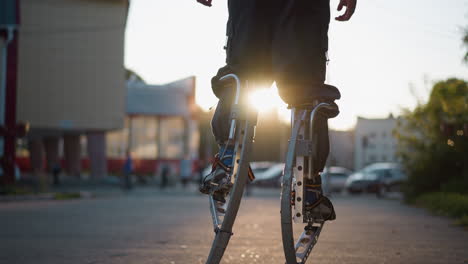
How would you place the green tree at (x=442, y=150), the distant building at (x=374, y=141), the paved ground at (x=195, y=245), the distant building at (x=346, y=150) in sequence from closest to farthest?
the paved ground at (x=195, y=245) → the green tree at (x=442, y=150) → the distant building at (x=374, y=141) → the distant building at (x=346, y=150)

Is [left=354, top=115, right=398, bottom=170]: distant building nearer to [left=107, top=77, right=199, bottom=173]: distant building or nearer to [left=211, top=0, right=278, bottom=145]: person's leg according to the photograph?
[left=107, top=77, right=199, bottom=173]: distant building

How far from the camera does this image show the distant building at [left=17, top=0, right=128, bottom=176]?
134 ft

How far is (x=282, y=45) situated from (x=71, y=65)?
131 feet

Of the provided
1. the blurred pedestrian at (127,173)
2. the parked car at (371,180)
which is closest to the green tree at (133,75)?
the parked car at (371,180)

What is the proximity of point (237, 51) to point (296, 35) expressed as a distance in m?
0.26

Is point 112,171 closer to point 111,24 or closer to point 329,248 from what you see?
point 111,24

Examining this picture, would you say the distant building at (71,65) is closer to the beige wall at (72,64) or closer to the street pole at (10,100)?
the beige wall at (72,64)

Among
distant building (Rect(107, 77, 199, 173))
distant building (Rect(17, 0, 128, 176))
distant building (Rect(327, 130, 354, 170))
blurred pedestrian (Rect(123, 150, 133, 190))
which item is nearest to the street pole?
blurred pedestrian (Rect(123, 150, 133, 190))

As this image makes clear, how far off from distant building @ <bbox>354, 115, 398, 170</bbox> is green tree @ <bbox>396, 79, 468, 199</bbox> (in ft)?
361

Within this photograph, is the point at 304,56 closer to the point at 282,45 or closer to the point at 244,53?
the point at 282,45

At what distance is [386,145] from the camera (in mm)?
132875

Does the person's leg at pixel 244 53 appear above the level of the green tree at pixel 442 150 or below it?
above

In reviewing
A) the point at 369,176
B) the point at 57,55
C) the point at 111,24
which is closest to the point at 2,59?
the point at 57,55

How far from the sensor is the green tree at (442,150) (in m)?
16.1
